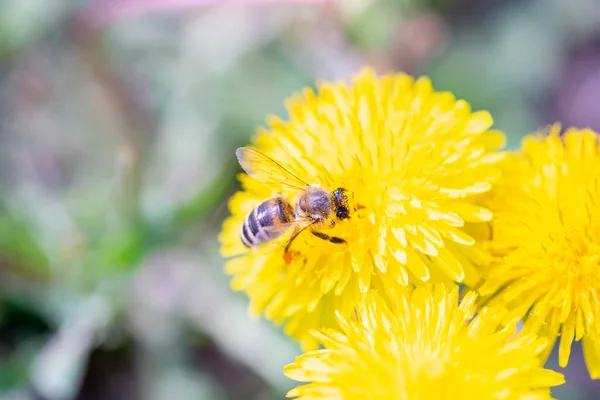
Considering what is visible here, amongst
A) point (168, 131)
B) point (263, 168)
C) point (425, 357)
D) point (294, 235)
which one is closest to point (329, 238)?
point (294, 235)

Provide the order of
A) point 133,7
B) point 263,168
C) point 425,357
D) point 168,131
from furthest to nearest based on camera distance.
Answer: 1. point 168,131
2. point 133,7
3. point 263,168
4. point 425,357

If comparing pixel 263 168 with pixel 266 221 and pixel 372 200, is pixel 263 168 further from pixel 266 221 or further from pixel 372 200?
pixel 372 200

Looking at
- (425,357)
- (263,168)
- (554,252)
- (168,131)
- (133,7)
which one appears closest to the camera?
(425,357)

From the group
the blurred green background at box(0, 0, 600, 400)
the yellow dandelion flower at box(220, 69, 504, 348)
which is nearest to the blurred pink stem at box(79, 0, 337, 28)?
the blurred green background at box(0, 0, 600, 400)

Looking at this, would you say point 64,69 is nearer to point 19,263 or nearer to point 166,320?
point 19,263

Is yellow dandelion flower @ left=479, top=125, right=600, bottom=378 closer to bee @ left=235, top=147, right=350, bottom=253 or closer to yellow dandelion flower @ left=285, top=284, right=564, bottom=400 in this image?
yellow dandelion flower @ left=285, top=284, right=564, bottom=400

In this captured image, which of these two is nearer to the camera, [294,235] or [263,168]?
[294,235]

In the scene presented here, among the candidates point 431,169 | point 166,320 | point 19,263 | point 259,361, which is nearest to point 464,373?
point 431,169

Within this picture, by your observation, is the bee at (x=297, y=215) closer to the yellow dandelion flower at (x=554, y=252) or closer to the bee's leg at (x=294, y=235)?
the bee's leg at (x=294, y=235)

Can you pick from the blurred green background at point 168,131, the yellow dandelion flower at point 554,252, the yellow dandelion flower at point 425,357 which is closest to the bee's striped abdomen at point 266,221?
the yellow dandelion flower at point 425,357
